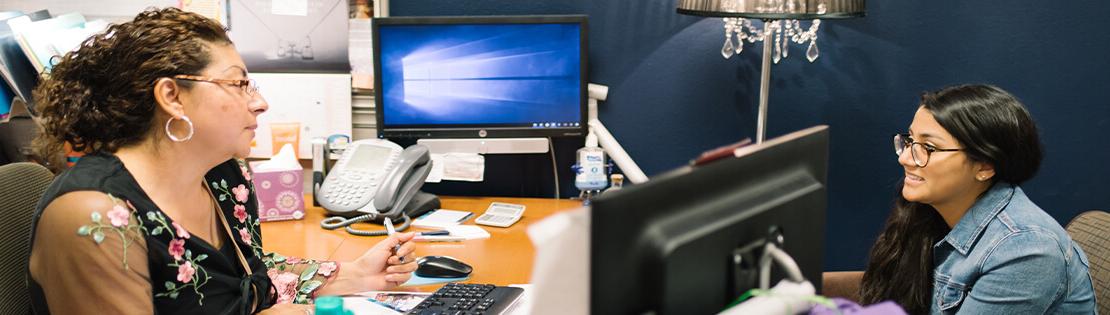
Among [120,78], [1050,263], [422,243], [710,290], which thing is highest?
[120,78]

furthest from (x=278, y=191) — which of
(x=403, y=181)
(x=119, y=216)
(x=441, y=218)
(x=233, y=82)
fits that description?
(x=119, y=216)

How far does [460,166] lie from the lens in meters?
2.67

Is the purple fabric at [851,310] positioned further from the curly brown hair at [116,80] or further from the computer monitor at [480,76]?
the computer monitor at [480,76]

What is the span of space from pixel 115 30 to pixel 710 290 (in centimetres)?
105

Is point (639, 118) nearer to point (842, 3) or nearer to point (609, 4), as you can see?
point (609, 4)

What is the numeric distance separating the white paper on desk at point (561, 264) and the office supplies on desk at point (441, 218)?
155 centimetres

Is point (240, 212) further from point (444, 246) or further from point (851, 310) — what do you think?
point (851, 310)

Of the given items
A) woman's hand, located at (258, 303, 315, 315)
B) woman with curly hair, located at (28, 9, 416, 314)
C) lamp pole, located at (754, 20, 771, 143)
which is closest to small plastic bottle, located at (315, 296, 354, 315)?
woman with curly hair, located at (28, 9, 416, 314)

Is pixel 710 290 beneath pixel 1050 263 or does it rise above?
above

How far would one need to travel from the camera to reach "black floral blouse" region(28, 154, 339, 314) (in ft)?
4.54

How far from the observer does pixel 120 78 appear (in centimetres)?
146

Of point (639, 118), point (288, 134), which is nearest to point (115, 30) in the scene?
point (288, 134)

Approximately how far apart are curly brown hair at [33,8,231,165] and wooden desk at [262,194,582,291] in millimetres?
637

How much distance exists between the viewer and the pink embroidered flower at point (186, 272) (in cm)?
147
